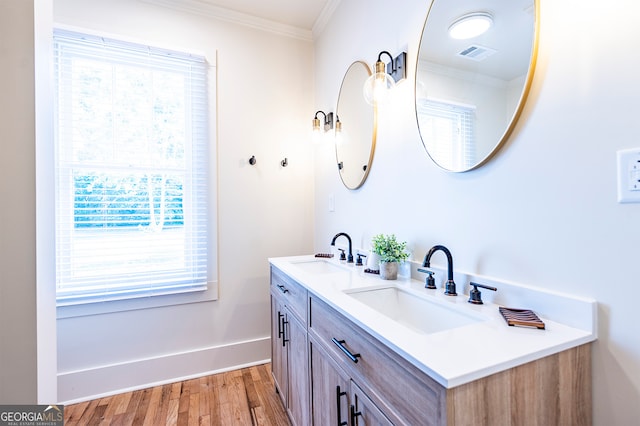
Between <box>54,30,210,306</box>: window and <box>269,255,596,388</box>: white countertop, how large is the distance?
162 centimetres

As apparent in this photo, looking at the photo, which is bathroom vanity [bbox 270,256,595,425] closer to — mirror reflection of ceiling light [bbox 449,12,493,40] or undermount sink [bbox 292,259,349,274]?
undermount sink [bbox 292,259,349,274]

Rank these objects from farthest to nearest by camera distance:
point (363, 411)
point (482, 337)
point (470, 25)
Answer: point (470, 25), point (363, 411), point (482, 337)

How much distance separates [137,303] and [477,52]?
8.31ft

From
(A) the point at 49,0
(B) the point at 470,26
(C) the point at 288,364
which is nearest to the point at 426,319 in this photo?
(C) the point at 288,364

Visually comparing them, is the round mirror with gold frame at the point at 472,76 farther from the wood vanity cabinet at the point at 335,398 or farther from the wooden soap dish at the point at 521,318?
the wood vanity cabinet at the point at 335,398

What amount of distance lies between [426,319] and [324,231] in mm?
1391

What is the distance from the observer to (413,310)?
1189 millimetres

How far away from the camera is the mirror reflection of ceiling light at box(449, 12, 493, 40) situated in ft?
3.50

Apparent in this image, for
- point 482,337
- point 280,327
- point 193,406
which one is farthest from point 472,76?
point 193,406

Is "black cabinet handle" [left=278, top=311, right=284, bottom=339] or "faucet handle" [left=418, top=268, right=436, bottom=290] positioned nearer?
"faucet handle" [left=418, top=268, right=436, bottom=290]

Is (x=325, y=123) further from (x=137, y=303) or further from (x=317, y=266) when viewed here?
(x=137, y=303)

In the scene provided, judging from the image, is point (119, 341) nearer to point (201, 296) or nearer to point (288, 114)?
point (201, 296)

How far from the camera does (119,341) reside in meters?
2.05

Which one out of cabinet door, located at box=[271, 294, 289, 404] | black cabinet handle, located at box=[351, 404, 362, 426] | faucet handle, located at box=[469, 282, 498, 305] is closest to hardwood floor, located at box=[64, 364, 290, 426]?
cabinet door, located at box=[271, 294, 289, 404]
